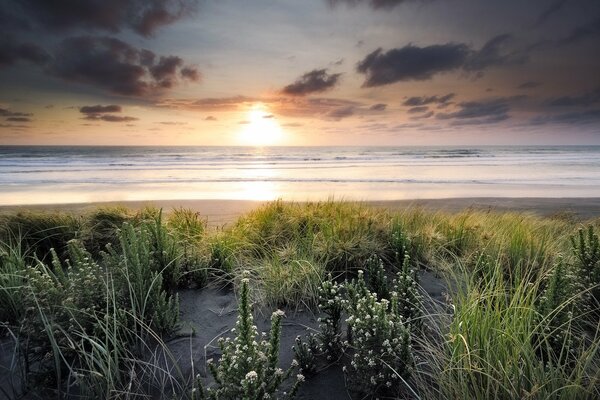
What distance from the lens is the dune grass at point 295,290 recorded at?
9.45ft

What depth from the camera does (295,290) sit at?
4.34 m

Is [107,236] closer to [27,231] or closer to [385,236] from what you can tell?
[27,231]

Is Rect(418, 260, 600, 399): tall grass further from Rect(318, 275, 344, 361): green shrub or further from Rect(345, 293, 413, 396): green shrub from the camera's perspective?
Rect(318, 275, 344, 361): green shrub

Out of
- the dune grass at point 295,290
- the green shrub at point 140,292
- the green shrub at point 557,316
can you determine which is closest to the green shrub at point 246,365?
the dune grass at point 295,290

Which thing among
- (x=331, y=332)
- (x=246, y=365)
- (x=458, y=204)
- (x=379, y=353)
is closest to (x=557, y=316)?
(x=379, y=353)

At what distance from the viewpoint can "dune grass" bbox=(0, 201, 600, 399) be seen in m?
2.88

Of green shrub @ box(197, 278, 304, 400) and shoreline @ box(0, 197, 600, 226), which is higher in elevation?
shoreline @ box(0, 197, 600, 226)

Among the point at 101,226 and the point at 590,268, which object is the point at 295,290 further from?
the point at 101,226

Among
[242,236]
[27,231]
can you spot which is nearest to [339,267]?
[242,236]

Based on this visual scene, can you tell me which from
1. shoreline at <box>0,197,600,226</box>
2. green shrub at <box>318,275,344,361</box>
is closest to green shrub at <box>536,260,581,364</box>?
green shrub at <box>318,275,344,361</box>

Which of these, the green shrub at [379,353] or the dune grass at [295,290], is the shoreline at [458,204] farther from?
the green shrub at [379,353]

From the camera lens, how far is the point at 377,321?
2.89 m

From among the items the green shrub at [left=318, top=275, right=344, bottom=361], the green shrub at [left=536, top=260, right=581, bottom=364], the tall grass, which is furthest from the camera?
the green shrub at [left=318, top=275, right=344, bottom=361]

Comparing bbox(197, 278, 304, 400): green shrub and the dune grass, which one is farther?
the dune grass
